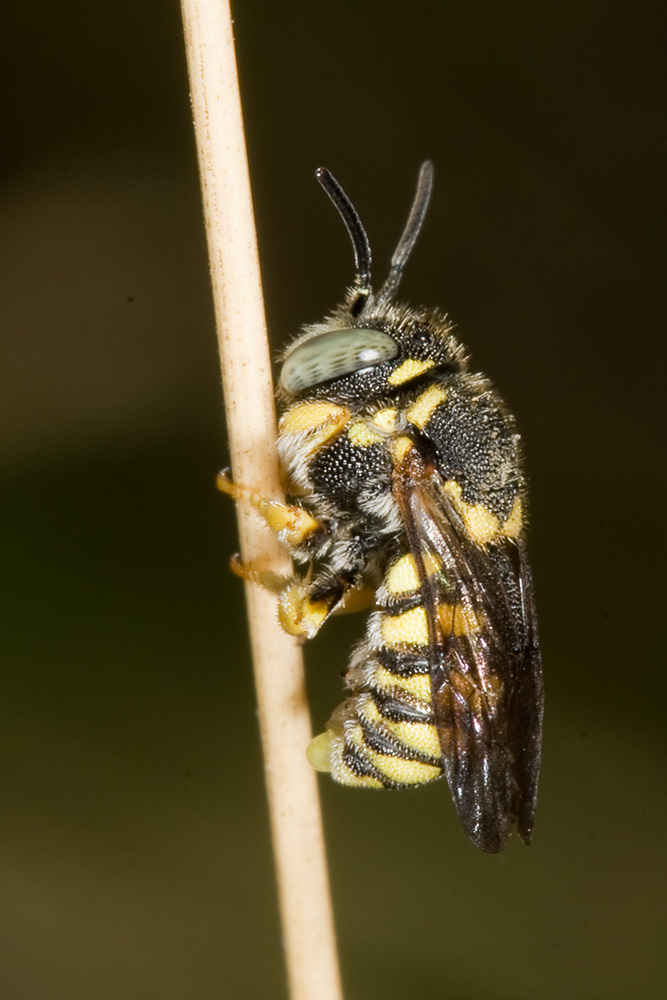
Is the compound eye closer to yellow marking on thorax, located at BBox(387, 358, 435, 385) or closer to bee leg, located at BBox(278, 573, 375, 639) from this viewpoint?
yellow marking on thorax, located at BBox(387, 358, 435, 385)

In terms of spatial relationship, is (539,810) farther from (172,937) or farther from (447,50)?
(447,50)

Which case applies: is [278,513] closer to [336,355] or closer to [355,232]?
[336,355]

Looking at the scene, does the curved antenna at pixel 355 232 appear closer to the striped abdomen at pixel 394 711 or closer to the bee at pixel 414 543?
the bee at pixel 414 543

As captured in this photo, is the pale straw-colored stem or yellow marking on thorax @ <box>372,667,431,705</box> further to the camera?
yellow marking on thorax @ <box>372,667,431,705</box>

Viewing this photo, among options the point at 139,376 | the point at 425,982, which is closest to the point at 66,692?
the point at 139,376

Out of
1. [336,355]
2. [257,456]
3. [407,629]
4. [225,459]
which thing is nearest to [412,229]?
[336,355]

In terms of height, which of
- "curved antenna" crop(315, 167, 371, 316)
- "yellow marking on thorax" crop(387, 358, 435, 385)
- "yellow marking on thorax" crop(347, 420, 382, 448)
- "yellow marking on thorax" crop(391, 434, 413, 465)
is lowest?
"yellow marking on thorax" crop(391, 434, 413, 465)

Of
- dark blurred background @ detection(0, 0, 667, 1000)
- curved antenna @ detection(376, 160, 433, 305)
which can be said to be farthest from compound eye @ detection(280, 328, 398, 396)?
dark blurred background @ detection(0, 0, 667, 1000)

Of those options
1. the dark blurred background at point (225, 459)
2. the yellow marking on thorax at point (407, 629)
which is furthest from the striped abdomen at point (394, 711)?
the dark blurred background at point (225, 459)
